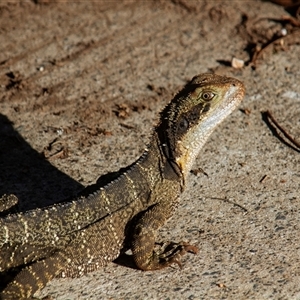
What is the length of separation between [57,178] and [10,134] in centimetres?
104

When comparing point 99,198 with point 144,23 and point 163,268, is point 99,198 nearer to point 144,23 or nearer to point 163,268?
point 163,268

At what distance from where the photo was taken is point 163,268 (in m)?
5.97

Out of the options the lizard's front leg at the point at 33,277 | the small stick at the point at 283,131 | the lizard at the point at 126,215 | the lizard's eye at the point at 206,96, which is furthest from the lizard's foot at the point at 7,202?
the small stick at the point at 283,131

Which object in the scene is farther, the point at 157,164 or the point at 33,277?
the point at 157,164

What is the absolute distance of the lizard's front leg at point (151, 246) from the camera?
5.89m

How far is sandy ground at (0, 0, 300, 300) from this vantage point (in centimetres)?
594

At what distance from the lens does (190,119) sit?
623 cm

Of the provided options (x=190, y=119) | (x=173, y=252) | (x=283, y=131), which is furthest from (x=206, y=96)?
(x=283, y=131)

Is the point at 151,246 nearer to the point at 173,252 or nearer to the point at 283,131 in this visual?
the point at 173,252

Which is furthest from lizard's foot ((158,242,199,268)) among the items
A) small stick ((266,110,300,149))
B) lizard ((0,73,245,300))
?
small stick ((266,110,300,149))

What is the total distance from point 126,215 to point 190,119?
1.04 m

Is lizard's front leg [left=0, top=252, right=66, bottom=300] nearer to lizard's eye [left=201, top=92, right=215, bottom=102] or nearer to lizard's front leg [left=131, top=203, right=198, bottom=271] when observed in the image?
lizard's front leg [left=131, top=203, right=198, bottom=271]

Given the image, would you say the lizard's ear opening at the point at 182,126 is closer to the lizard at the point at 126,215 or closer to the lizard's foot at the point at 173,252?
the lizard at the point at 126,215

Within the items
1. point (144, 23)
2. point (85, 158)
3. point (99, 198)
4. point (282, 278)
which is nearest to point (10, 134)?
point (85, 158)
